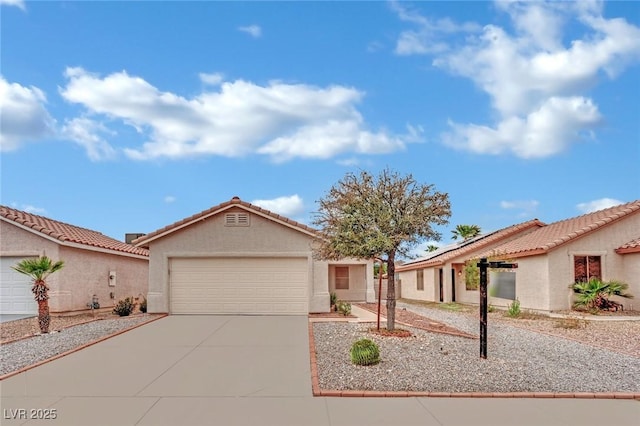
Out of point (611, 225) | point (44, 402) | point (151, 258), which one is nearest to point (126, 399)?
point (44, 402)

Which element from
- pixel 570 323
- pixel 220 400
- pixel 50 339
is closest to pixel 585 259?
pixel 570 323

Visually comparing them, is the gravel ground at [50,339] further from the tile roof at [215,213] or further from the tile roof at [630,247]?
the tile roof at [630,247]

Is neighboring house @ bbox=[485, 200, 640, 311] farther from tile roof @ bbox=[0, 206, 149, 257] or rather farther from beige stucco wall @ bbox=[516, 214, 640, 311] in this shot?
tile roof @ bbox=[0, 206, 149, 257]

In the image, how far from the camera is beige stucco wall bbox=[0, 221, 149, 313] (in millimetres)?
18578

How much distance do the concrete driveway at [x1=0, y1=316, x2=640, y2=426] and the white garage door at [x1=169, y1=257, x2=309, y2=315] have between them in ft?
22.5

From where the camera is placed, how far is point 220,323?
52.2 feet

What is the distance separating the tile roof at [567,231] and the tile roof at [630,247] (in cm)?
101

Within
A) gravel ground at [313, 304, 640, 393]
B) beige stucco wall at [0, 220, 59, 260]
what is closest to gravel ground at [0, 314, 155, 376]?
beige stucco wall at [0, 220, 59, 260]

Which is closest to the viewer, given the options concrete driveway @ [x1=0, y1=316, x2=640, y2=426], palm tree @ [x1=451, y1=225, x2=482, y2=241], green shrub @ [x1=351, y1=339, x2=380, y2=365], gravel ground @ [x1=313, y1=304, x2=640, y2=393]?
concrete driveway @ [x1=0, y1=316, x2=640, y2=426]

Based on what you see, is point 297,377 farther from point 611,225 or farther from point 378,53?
point 611,225

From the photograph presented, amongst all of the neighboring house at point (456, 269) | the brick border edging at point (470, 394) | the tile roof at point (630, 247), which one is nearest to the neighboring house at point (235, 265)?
the brick border edging at point (470, 394)

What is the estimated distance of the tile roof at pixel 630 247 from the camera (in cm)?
1839

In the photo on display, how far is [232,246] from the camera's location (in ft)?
59.8

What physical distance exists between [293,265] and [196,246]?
141 inches
